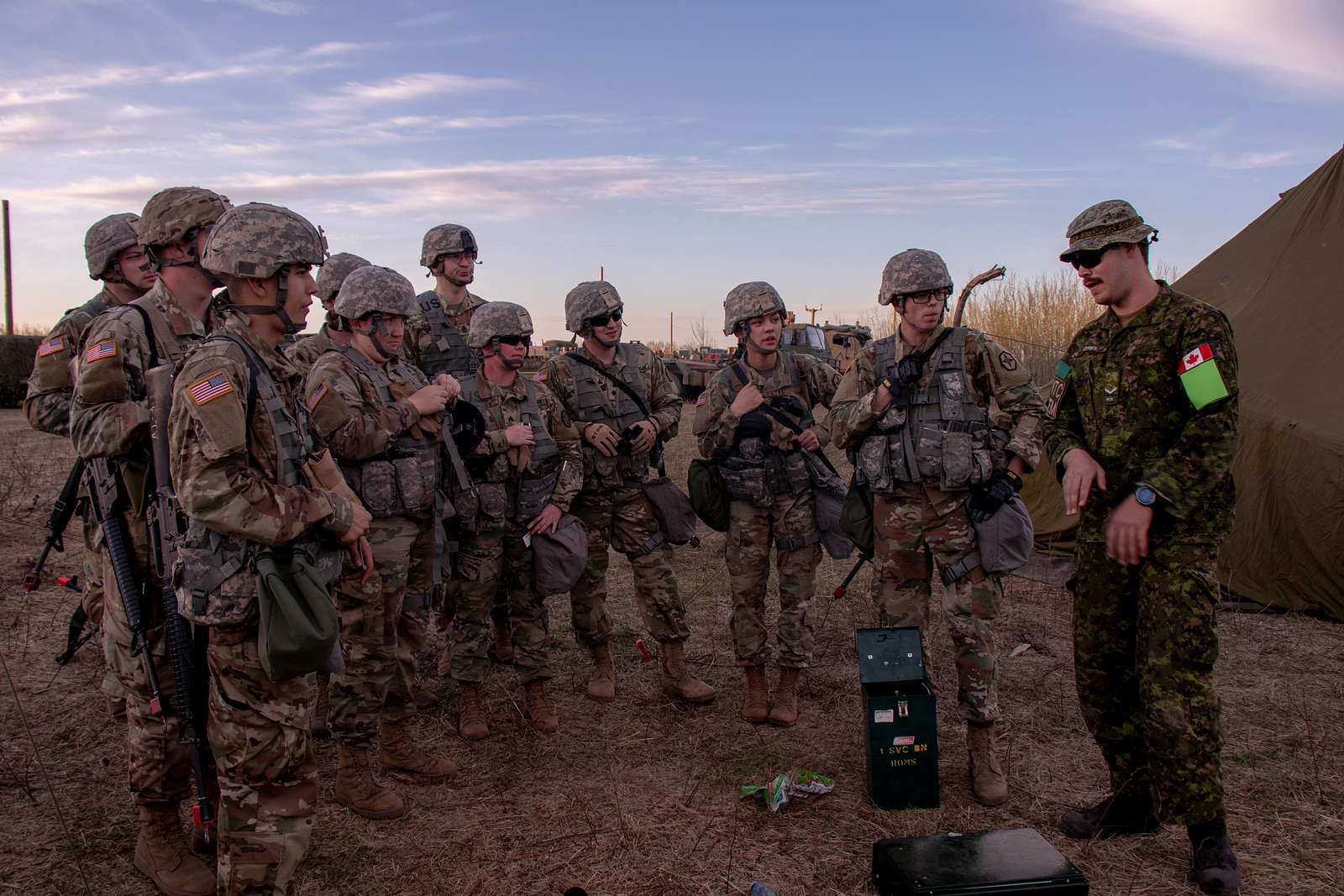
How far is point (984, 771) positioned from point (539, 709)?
2.42m

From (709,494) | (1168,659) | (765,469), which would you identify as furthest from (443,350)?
(1168,659)

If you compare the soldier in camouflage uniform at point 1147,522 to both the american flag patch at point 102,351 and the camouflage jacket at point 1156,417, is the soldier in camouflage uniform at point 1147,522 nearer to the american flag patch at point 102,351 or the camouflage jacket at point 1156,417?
the camouflage jacket at point 1156,417

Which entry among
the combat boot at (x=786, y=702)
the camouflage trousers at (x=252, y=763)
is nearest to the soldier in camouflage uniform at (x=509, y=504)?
the combat boot at (x=786, y=702)

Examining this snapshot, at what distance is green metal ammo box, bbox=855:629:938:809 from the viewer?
13.4ft

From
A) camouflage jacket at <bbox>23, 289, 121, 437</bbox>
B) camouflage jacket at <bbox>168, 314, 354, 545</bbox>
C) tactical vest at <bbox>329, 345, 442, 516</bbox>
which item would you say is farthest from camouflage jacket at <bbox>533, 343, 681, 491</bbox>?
camouflage jacket at <bbox>168, 314, 354, 545</bbox>

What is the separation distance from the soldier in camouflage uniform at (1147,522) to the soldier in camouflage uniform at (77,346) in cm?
410

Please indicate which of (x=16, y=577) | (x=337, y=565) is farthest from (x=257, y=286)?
(x=16, y=577)

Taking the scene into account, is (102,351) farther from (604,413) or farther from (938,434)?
(938,434)

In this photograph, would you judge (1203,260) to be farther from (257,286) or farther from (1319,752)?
(257,286)

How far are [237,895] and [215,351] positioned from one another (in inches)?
68.6

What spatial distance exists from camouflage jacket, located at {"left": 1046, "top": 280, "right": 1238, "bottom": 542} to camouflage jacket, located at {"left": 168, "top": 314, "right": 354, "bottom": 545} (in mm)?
2987

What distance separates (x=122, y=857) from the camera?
148 inches

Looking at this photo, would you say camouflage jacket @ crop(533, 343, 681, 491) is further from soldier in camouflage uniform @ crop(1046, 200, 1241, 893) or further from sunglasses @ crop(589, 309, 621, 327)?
soldier in camouflage uniform @ crop(1046, 200, 1241, 893)

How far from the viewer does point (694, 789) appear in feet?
14.3
